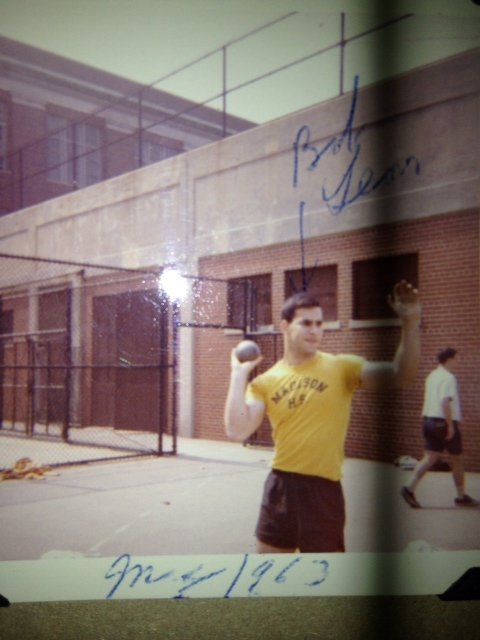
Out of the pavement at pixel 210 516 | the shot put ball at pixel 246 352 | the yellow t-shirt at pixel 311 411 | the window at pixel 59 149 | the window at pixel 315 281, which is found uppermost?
the window at pixel 59 149

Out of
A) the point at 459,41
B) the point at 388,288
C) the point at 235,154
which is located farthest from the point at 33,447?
the point at 459,41

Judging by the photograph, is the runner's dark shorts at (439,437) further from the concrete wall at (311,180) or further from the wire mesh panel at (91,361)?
the wire mesh panel at (91,361)

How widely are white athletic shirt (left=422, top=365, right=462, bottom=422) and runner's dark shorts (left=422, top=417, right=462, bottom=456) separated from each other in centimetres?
6

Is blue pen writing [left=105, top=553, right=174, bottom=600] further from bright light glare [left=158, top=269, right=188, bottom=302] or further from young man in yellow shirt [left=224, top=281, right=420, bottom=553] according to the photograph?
bright light glare [left=158, top=269, right=188, bottom=302]

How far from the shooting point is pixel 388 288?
2395 mm

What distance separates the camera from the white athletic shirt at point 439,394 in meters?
2.71

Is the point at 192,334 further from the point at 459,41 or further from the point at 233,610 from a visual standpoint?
the point at 459,41

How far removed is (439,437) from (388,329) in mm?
914

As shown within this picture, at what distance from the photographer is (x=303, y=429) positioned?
2.24m

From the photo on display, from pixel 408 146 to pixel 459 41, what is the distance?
1.55 feet

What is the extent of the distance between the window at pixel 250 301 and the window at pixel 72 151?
183 centimetres
